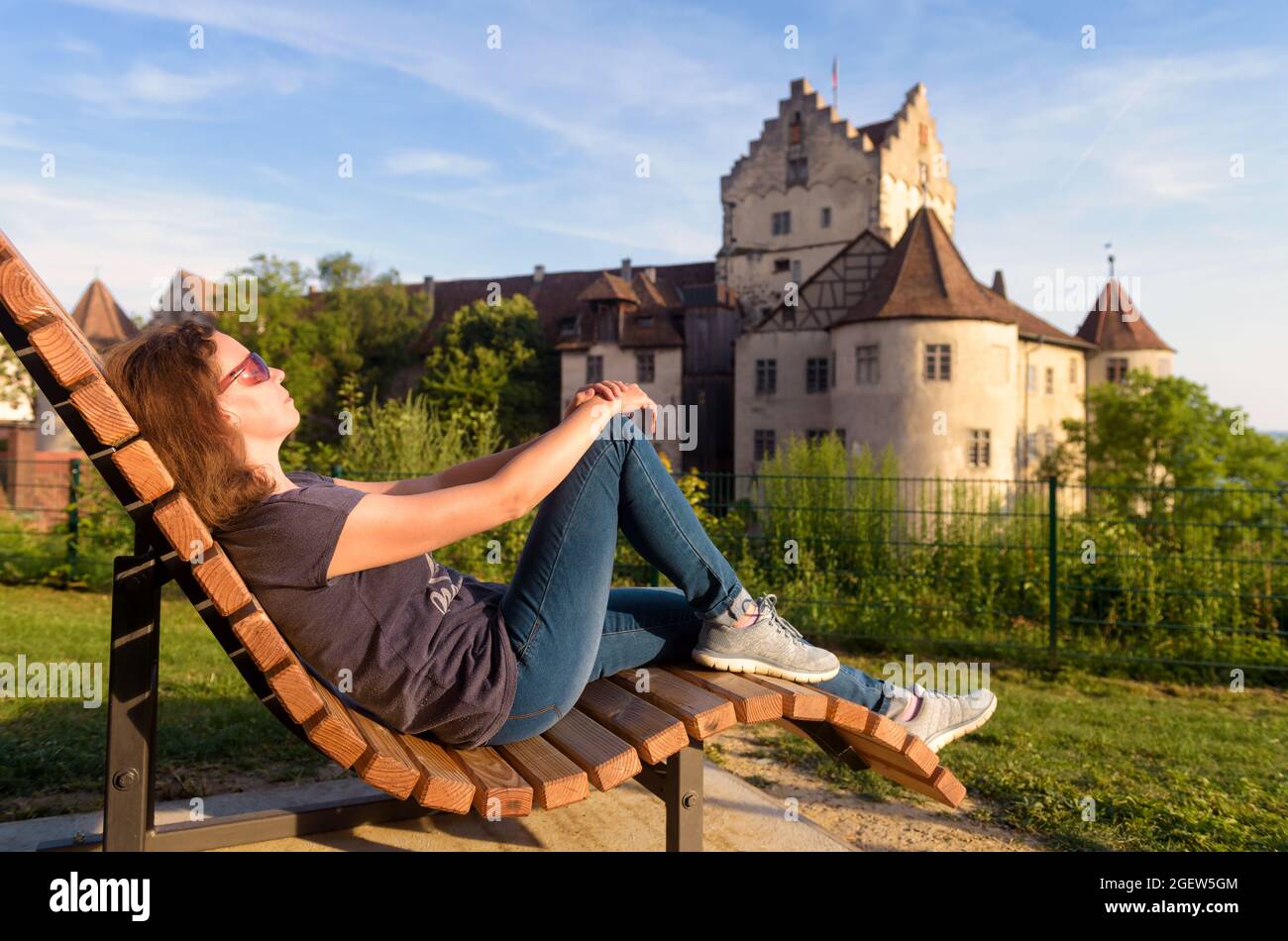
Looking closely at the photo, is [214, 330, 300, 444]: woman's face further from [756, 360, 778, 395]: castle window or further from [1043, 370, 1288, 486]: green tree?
[1043, 370, 1288, 486]: green tree

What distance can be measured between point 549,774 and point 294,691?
64 cm

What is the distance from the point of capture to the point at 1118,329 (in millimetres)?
41281

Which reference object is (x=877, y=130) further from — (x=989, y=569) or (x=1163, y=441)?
(x=989, y=569)

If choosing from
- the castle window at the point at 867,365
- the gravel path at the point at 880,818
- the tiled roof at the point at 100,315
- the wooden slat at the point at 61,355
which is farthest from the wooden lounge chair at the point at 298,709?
the tiled roof at the point at 100,315

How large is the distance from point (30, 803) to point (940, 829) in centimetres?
336

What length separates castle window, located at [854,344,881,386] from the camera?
31.8 metres

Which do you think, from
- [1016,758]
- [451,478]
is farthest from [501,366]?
[451,478]

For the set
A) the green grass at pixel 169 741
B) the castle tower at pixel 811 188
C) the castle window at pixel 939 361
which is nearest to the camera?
the green grass at pixel 169 741

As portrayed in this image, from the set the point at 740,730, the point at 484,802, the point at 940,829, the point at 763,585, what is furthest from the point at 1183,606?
the point at 484,802

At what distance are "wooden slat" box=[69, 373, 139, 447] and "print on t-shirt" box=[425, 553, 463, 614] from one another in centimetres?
82

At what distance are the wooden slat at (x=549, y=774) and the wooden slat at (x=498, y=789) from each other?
0.08 feet

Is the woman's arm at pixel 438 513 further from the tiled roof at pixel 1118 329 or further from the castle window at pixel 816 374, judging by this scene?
the tiled roof at pixel 1118 329

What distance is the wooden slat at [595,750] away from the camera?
2.41 m
